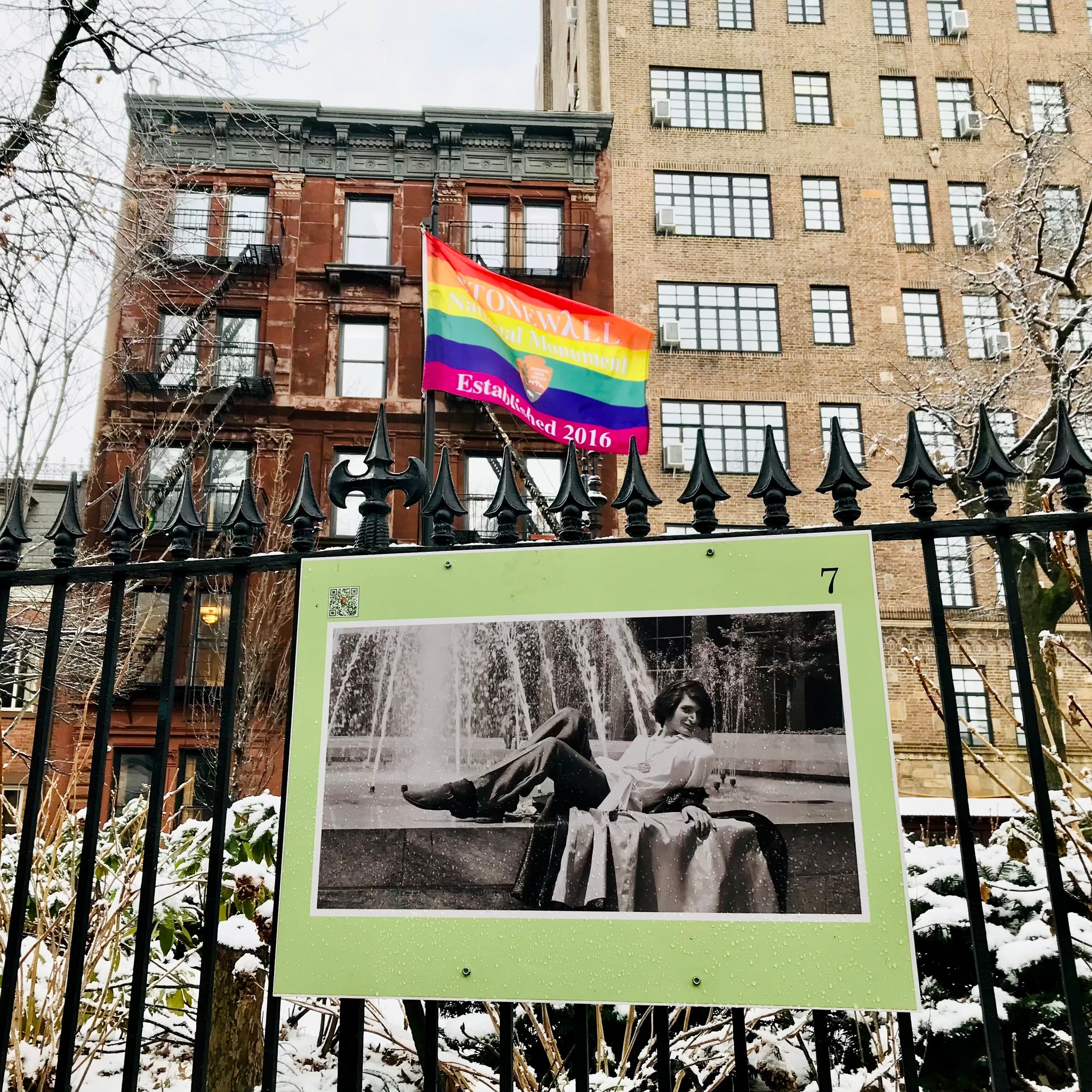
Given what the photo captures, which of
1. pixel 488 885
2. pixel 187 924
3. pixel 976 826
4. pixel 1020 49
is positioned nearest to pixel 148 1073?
pixel 187 924

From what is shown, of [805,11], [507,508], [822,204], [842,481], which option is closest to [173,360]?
[822,204]

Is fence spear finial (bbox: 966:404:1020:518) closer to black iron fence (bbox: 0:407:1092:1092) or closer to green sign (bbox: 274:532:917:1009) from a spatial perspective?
black iron fence (bbox: 0:407:1092:1092)

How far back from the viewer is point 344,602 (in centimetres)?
338

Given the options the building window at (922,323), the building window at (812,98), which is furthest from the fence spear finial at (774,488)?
the building window at (812,98)

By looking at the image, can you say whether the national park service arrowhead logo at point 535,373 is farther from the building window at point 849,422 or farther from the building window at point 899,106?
the building window at point 899,106

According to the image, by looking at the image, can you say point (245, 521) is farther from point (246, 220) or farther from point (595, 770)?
point (246, 220)

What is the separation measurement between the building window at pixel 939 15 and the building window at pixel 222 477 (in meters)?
23.7

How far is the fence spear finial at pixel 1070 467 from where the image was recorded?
2873 mm

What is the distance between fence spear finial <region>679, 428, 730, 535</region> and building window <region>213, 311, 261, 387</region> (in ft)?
75.5

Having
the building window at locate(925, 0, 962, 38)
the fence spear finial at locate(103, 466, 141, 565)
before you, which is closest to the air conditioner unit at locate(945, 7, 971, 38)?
the building window at locate(925, 0, 962, 38)

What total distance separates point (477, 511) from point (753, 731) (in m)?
21.3

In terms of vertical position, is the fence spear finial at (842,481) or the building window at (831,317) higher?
the building window at (831,317)

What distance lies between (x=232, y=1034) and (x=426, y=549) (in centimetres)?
408

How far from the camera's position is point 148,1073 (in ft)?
20.1
